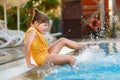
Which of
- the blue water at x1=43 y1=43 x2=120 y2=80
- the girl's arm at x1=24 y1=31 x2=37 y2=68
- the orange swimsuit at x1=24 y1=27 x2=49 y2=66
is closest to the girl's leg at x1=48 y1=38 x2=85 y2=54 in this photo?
the blue water at x1=43 y1=43 x2=120 y2=80

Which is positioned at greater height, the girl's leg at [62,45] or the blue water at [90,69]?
the girl's leg at [62,45]

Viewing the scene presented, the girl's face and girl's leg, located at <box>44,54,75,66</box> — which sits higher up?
the girl's face

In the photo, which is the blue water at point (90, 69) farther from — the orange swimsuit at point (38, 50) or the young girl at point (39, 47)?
the orange swimsuit at point (38, 50)

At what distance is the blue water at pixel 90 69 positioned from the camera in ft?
15.6

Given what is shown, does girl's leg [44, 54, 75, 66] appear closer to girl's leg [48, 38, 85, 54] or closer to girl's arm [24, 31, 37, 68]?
girl's arm [24, 31, 37, 68]

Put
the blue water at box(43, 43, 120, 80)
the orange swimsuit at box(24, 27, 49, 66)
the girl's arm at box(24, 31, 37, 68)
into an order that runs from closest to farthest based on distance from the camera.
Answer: the blue water at box(43, 43, 120, 80), the girl's arm at box(24, 31, 37, 68), the orange swimsuit at box(24, 27, 49, 66)

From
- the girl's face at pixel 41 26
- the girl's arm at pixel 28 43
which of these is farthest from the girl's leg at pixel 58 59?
the girl's face at pixel 41 26

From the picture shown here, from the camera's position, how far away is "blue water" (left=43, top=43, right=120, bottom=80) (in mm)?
4749

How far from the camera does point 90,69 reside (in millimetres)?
5516

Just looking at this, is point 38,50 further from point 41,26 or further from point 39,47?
point 41,26

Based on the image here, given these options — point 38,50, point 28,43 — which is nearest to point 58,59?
point 38,50

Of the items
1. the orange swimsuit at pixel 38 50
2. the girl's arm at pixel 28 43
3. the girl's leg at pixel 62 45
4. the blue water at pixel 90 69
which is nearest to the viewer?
the blue water at pixel 90 69

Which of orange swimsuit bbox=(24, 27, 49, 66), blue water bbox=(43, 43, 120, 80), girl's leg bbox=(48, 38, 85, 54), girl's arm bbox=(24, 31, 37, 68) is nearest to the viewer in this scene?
blue water bbox=(43, 43, 120, 80)

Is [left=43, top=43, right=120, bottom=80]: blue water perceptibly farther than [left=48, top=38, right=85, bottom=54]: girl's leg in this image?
No
